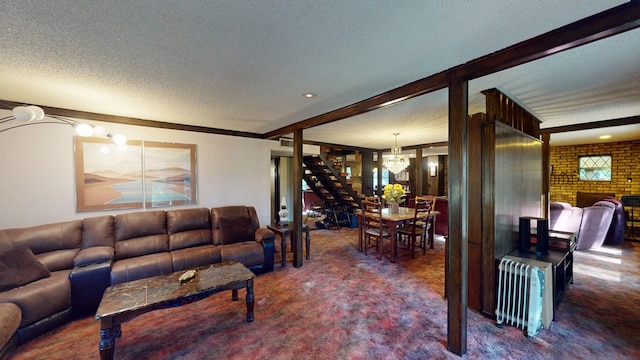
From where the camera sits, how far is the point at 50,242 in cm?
277

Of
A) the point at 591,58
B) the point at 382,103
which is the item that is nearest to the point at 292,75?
the point at 382,103

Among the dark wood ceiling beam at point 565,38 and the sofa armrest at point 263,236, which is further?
the sofa armrest at point 263,236

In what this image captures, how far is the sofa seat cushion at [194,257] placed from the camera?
10.1 feet

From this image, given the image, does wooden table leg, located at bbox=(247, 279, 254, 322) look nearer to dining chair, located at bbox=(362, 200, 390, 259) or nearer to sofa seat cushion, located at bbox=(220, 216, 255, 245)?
sofa seat cushion, located at bbox=(220, 216, 255, 245)

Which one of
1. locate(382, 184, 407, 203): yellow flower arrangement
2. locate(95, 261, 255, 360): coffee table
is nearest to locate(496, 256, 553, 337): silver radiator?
locate(382, 184, 407, 203): yellow flower arrangement

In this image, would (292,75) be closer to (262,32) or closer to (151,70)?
(262,32)

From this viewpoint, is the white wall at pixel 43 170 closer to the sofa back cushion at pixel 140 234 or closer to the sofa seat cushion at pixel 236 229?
the sofa back cushion at pixel 140 234

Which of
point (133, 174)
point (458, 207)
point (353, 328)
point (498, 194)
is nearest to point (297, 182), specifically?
point (353, 328)

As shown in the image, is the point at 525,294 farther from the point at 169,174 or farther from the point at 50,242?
the point at 50,242

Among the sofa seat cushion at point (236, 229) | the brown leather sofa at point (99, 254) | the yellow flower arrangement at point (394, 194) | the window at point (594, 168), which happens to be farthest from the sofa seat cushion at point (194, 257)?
the window at point (594, 168)

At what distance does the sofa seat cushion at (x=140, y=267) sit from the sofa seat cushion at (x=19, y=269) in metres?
0.55

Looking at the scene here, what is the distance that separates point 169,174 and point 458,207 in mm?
4004

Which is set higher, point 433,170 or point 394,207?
point 433,170

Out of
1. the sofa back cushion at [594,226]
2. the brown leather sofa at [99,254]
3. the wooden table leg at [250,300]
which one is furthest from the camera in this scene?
the sofa back cushion at [594,226]
